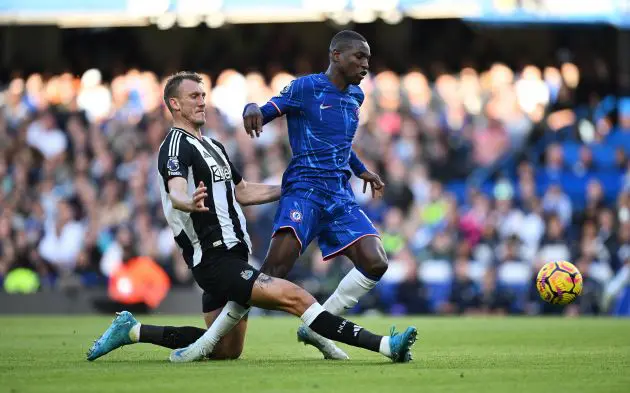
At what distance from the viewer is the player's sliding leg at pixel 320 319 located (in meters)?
8.32

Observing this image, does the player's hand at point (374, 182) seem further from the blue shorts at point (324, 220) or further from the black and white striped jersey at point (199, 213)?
the black and white striped jersey at point (199, 213)

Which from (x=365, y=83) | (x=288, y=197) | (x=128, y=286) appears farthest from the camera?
(x=365, y=83)

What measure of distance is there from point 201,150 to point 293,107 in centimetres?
109

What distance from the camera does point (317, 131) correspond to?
9.83 metres

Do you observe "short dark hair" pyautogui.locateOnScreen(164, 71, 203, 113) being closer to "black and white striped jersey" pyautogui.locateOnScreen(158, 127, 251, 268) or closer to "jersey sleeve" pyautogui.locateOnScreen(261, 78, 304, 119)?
"black and white striped jersey" pyautogui.locateOnScreen(158, 127, 251, 268)

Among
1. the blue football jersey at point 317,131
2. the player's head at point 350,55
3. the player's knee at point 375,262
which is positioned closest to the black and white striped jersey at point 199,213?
the blue football jersey at point 317,131

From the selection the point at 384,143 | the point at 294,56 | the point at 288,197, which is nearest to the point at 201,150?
the point at 288,197

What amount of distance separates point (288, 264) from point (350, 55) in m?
1.84

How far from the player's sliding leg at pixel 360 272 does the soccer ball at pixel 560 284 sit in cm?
221

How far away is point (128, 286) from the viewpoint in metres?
→ 19.6

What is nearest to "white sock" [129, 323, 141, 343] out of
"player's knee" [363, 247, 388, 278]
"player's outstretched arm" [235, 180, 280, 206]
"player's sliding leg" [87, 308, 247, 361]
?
"player's sliding leg" [87, 308, 247, 361]

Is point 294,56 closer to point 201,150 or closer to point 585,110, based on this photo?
point 585,110

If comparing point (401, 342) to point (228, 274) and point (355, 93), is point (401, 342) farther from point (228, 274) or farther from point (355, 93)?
point (355, 93)

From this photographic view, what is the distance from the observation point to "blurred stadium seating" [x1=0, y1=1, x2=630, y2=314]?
64.3ft
